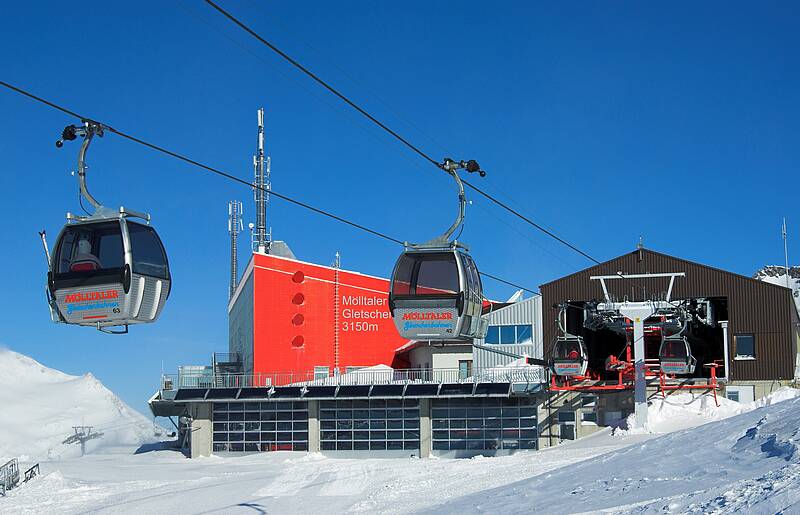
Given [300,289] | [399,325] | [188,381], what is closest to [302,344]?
[300,289]

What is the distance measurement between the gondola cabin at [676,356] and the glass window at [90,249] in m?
29.0

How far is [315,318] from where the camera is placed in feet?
177

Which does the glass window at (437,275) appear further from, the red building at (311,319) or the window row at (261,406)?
the red building at (311,319)

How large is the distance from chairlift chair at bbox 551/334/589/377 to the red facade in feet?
60.3

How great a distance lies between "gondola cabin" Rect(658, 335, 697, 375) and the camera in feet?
124

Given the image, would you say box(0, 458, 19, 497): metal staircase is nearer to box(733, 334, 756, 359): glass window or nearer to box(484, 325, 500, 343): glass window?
box(484, 325, 500, 343): glass window

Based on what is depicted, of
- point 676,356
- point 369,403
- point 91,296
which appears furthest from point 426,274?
point 369,403

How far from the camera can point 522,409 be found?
41438 mm

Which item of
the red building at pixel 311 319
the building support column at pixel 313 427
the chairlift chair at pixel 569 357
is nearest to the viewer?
the chairlift chair at pixel 569 357

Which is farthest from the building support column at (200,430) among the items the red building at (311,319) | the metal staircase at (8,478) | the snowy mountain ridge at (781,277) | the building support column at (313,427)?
the snowy mountain ridge at (781,277)

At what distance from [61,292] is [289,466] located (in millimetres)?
25874

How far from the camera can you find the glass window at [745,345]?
1601 inches

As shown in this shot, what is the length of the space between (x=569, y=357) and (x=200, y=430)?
55.7ft

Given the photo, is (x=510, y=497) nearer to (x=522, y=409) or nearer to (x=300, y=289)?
(x=522, y=409)
